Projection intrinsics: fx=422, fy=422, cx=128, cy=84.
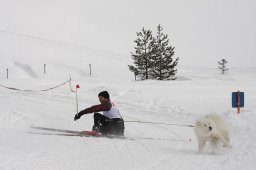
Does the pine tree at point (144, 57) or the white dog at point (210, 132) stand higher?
the pine tree at point (144, 57)

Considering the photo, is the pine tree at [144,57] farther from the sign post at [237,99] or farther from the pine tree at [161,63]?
the sign post at [237,99]

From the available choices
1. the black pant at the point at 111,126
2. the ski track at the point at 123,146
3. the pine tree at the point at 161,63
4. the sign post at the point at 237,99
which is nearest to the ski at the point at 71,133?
the black pant at the point at 111,126

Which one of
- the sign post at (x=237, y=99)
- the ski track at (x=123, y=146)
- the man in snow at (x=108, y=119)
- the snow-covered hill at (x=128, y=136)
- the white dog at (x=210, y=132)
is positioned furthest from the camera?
the sign post at (x=237, y=99)

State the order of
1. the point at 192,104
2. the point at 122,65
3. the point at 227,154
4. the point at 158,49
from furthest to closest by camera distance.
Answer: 1. the point at 122,65
2. the point at 158,49
3. the point at 192,104
4. the point at 227,154

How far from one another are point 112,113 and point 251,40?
16948cm

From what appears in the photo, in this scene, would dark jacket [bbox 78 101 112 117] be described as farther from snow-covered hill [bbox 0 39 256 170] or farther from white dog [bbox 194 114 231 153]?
white dog [bbox 194 114 231 153]

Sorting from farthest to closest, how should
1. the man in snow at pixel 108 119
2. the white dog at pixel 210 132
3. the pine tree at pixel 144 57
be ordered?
the pine tree at pixel 144 57 → the man in snow at pixel 108 119 → the white dog at pixel 210 132

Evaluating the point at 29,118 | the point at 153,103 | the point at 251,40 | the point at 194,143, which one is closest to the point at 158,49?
the point at 153,103

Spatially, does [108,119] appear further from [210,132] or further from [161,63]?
[161,63]

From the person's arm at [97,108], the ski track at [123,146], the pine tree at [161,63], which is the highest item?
the pine tree at [161,63]

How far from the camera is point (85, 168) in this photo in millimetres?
7543

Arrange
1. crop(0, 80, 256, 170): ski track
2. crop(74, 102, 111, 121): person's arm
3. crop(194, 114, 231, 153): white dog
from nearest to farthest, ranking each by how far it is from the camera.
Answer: crop(0, 80, 256, 170): ski track, crop(194, 114, 231, 153): white dog, crop(74, 102, 111, 121): person's arm

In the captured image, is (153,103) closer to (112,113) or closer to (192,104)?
(192,104)

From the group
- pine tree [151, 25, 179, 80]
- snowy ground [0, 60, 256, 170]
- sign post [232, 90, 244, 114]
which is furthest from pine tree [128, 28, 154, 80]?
sign post [232, 90, 244, 114]
